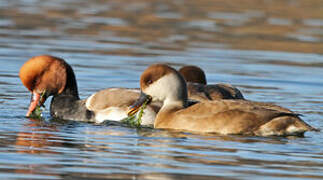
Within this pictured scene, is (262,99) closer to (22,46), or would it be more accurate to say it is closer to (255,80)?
(255,80)

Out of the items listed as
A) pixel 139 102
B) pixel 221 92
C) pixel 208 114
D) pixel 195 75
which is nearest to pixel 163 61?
pixel 195 75

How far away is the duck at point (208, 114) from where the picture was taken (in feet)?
37.2

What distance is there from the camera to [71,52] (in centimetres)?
2017

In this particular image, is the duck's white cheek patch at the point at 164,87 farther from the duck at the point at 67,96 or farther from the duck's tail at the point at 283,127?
the duck's tail at the point at 283,127

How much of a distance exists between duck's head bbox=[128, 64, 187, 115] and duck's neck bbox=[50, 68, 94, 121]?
3.22ft

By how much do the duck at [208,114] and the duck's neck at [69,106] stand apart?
98 centimetres

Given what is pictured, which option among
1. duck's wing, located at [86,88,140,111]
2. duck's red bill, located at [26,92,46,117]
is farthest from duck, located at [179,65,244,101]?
duck's red bill, located at [26,92,46,117]

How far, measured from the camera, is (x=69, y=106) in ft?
42.9

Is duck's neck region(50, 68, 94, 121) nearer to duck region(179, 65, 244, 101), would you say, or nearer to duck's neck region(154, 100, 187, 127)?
duck's neck region(154, 100, 187, 127)

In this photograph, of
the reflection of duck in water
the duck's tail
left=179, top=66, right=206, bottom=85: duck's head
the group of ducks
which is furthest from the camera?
left=179, top=66, right=206, bottom=85: duck's head

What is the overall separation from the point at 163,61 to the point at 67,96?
6.19m

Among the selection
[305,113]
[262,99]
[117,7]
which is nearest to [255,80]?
[262,99]

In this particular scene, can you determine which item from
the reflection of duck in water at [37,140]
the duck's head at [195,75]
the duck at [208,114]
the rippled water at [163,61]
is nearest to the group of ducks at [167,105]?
the duck at [208,114]

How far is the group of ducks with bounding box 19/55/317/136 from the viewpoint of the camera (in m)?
11.4
